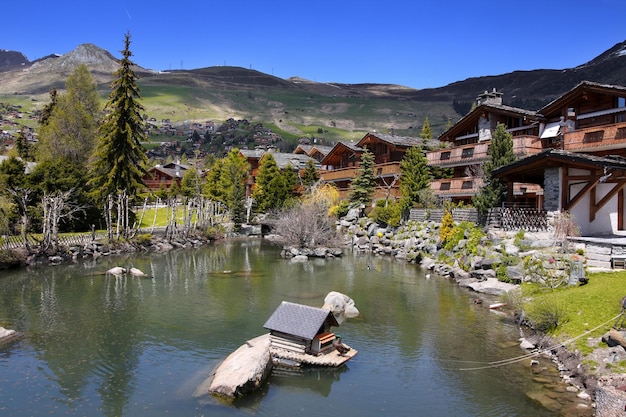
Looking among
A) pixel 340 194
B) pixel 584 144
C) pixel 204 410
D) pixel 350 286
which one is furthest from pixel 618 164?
pixel 340 194

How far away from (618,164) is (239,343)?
22242 mm

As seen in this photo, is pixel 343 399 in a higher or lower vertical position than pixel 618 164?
lower

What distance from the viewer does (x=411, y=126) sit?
190125 millimetres

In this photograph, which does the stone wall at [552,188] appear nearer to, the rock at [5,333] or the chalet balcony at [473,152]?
the chalet balcony at [473,152]

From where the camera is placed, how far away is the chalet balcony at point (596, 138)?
31906 mm

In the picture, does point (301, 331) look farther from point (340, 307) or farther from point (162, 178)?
point (162, 178)

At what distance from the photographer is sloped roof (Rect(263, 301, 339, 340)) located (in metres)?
15.7

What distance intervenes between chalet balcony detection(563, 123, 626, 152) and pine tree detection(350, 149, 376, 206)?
21.7 m

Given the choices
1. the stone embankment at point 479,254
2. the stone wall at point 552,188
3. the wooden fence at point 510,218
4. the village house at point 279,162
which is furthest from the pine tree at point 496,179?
the village house at point 279,162

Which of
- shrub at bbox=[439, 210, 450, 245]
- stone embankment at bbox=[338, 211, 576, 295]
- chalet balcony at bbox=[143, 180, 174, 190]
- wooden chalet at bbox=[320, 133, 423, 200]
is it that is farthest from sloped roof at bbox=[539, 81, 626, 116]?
chalet balcony at bbox=[143, 180, 174, 190]

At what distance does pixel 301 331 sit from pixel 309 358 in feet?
2.98

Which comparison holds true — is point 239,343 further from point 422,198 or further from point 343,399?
point 422,198

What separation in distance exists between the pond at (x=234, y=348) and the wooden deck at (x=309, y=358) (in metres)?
0.36

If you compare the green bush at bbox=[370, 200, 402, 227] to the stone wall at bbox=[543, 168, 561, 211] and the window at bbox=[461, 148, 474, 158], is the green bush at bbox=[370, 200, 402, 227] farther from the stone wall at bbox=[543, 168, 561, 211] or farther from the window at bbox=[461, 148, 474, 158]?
the stone wall at bbox=[543, 168, 561, 211]
